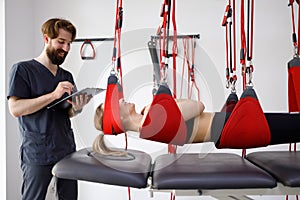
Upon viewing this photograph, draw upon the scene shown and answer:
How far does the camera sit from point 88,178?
3.14 ft

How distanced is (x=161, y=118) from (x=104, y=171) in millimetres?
217

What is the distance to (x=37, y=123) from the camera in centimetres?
157

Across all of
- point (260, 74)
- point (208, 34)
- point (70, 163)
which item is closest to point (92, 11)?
point (208, 34)

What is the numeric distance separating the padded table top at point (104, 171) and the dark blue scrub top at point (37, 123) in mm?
533

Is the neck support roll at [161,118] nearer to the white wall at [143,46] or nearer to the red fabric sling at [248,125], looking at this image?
the red fabric sling at [248,125]

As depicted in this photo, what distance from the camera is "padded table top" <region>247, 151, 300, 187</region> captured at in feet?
3.06

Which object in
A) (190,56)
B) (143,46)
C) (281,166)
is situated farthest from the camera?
(190,56)

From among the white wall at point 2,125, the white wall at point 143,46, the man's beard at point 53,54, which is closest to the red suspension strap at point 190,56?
the white wall at point 143,46

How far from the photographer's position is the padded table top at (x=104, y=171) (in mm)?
931

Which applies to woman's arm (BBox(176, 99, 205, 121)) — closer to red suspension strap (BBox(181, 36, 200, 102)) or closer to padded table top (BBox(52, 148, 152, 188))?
padded table top (BBox(52, 148, 152, 188))

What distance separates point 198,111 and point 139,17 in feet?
4.16

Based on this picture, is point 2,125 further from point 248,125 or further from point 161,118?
point 248,125

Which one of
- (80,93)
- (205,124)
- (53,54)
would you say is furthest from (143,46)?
(205,124)

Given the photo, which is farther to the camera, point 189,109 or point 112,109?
point 189,109
